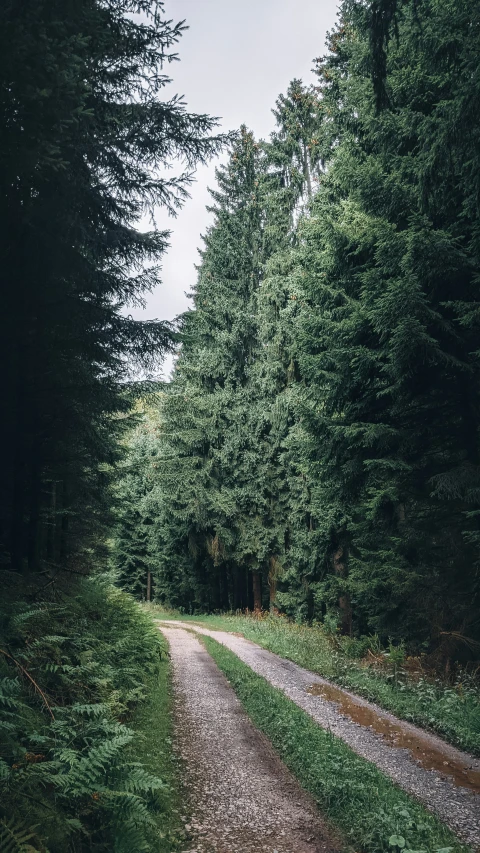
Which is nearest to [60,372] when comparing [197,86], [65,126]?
[65,126]

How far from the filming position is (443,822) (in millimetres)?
4625

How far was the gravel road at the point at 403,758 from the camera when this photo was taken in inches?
189

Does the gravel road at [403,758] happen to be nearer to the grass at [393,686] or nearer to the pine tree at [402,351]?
the grass at [393,686]

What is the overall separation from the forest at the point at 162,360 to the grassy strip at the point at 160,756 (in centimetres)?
4

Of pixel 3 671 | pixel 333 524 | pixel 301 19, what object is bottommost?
pixel 3 671

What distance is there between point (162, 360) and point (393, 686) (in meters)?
8.29

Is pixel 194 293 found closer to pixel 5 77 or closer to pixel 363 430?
pixel 363 430

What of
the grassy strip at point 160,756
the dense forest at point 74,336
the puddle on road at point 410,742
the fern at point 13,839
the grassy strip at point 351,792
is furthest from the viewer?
the puddle on road at point 410,742

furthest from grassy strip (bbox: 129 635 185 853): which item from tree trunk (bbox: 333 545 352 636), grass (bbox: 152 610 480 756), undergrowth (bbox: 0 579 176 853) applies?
tree trunk (bbox: 333 545 352 636)

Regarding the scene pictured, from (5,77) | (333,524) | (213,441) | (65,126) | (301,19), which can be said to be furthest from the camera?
(213,441)

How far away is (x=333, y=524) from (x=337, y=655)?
143 inches

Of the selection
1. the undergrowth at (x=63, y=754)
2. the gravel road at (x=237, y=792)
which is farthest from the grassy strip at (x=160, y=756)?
the gravel road at (x=237, y=792)

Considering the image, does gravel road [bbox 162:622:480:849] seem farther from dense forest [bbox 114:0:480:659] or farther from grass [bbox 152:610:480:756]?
dense forest [bbox 114:0:480:659]

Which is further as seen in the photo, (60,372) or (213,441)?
(213,441)
